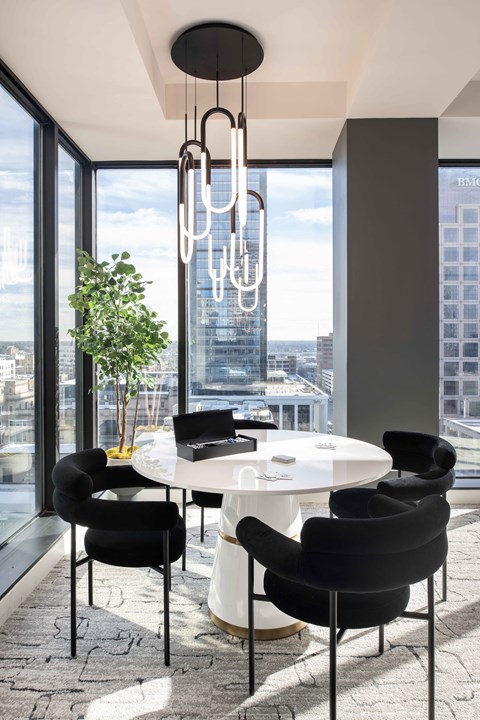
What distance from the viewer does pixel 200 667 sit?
188 centimetres

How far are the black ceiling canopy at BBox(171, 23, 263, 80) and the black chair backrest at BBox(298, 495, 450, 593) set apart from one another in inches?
101

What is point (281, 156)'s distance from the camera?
3939 mm

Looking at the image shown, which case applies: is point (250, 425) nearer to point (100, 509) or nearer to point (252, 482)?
point (252, 482)

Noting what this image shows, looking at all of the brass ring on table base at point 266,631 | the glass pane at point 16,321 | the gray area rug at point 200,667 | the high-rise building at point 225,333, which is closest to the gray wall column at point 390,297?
the high-rise building at point 225,333

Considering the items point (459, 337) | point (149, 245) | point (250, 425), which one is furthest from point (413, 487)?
point (149, 245)

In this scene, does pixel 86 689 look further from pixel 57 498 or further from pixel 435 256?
pixel 435 256

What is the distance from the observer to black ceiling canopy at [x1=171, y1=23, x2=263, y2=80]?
8.72ft

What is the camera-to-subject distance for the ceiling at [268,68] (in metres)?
2.35

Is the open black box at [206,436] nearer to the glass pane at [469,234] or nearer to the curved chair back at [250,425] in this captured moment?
the curved chair back at [250,425]

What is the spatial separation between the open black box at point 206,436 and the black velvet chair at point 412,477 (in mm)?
555

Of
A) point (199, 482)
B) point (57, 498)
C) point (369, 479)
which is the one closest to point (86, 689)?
point (57, 498)

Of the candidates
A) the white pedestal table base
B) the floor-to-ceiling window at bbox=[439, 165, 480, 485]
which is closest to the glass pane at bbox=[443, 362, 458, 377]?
the floor-to-ceiling window at bbox=[439, 165, 480, 485]

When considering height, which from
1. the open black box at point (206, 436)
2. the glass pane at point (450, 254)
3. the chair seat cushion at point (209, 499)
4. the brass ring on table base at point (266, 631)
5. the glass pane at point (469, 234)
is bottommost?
the brass ring on table base at point (266, 631)

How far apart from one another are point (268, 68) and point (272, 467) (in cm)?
253
